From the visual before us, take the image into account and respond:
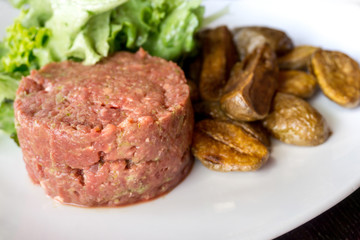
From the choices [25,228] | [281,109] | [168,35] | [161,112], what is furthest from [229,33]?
[25,228]

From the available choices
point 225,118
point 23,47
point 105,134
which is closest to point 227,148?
point 225,118

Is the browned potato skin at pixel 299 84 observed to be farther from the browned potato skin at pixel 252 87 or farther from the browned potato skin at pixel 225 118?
the browned potato skin at pixel 225 118

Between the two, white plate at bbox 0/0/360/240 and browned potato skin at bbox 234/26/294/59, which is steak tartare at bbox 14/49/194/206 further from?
browned potato skin at bbox 234/26/294/59

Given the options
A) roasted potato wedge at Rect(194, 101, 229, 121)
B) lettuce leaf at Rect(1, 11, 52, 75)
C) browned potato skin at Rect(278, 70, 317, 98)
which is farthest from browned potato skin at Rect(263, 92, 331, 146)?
lettuce leaf at Rect(1, 11, 52, 75)

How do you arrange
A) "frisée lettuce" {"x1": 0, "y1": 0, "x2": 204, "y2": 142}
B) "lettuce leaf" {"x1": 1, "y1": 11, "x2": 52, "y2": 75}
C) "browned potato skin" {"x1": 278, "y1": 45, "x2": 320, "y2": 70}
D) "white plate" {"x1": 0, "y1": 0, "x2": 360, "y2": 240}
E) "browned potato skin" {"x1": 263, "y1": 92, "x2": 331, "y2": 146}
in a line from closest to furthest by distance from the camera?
"white plate" {"x1": 0, "y1": 0, "x2": 360, "y2": 240} → "browned potato skin" {"x1": 263, "y1": 92, "x2": 331, "y2": 146} → "frisée lettuce" {"x1": 0, "y1": 0, "x2": 204, "y2": 142} → "lettuce leaf" {"x1": 1, "y1": 11, "x2": 52, "y2": 75} → "browned potato skin" {"x1": 278, "y1": 45, "x2": 320, "y2": 70}

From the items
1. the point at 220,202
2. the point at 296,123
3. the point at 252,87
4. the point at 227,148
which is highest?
the point at 252,87

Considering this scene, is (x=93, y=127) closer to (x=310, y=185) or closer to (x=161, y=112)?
(x=161, y=112)

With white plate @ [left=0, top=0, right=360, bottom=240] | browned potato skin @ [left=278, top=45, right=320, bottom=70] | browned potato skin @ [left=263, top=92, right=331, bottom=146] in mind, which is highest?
browned potato skin @ [left=278, top=45, right=320, bottom=70]

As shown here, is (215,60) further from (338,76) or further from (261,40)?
(338,76)
